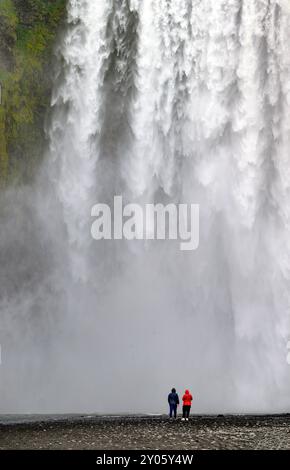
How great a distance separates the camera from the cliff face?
115 ft

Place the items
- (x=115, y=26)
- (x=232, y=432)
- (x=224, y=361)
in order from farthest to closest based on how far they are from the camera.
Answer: (x=115, y=26)
(x=224, y=361)
(x=232, y=432)

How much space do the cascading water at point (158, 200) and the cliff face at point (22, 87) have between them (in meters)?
1.07

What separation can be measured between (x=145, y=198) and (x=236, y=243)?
4.80 meters

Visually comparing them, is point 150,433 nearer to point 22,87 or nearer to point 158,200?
point 158,200

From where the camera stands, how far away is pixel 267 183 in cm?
3016

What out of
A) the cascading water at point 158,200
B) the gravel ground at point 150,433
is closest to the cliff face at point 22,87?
the cascading water at point 158,200

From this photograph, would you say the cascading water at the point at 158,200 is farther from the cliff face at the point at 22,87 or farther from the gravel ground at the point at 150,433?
the gravel ground at the point at 150,433

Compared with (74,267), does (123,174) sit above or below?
above

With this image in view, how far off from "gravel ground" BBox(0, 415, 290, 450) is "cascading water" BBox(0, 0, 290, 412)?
529cm

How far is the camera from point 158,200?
32219mm

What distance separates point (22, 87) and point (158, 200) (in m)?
9.74

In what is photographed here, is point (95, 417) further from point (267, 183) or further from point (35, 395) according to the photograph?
point (267, 183)
